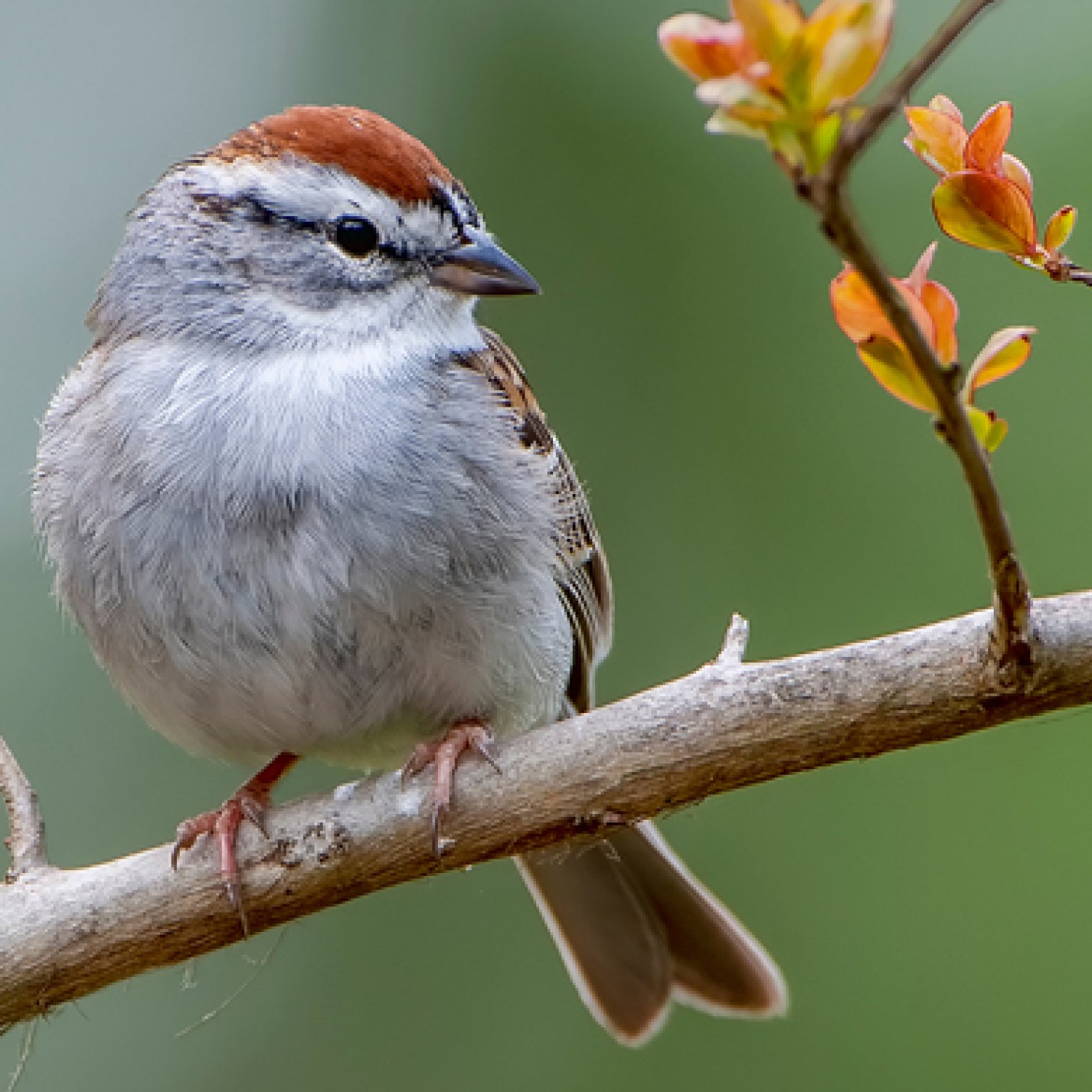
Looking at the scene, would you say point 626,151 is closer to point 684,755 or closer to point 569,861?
point 569,861

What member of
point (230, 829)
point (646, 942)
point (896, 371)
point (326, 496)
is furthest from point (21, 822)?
point (896, 371)

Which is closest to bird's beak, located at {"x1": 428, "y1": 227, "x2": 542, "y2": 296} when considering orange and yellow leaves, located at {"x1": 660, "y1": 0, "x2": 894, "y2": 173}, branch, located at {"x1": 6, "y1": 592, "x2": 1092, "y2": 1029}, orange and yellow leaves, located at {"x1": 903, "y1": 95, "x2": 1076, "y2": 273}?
branch, located at {"x1": 6, "y1": 592, "x2": 1092, "y2": 1029}

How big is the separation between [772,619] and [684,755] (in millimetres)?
2568

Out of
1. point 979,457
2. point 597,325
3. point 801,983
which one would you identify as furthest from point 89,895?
point 597,325

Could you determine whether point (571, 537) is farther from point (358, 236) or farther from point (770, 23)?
point (770, 23)

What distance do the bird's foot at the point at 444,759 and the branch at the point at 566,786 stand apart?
0.9 inches

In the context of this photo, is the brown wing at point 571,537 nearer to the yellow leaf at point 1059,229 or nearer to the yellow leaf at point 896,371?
the yellow leaf at point 1059,229

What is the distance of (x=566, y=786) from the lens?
2.65 m

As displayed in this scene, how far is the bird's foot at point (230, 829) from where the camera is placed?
2844mm

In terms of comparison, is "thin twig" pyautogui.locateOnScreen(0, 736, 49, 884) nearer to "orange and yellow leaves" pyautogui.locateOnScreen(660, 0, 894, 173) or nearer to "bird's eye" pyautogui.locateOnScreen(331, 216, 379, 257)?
"bird's eye" pyautogui.locateOnScreen(331, 216, 379, 257)

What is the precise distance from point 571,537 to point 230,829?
1.05 m

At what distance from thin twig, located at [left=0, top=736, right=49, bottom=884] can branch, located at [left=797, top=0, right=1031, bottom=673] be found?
73.8 inches

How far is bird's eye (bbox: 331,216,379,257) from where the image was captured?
10.9ft

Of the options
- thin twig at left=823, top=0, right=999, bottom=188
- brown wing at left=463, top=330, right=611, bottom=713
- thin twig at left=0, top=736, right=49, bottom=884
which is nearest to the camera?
thin twig at left=823, top=0, right=999, bottom=188
